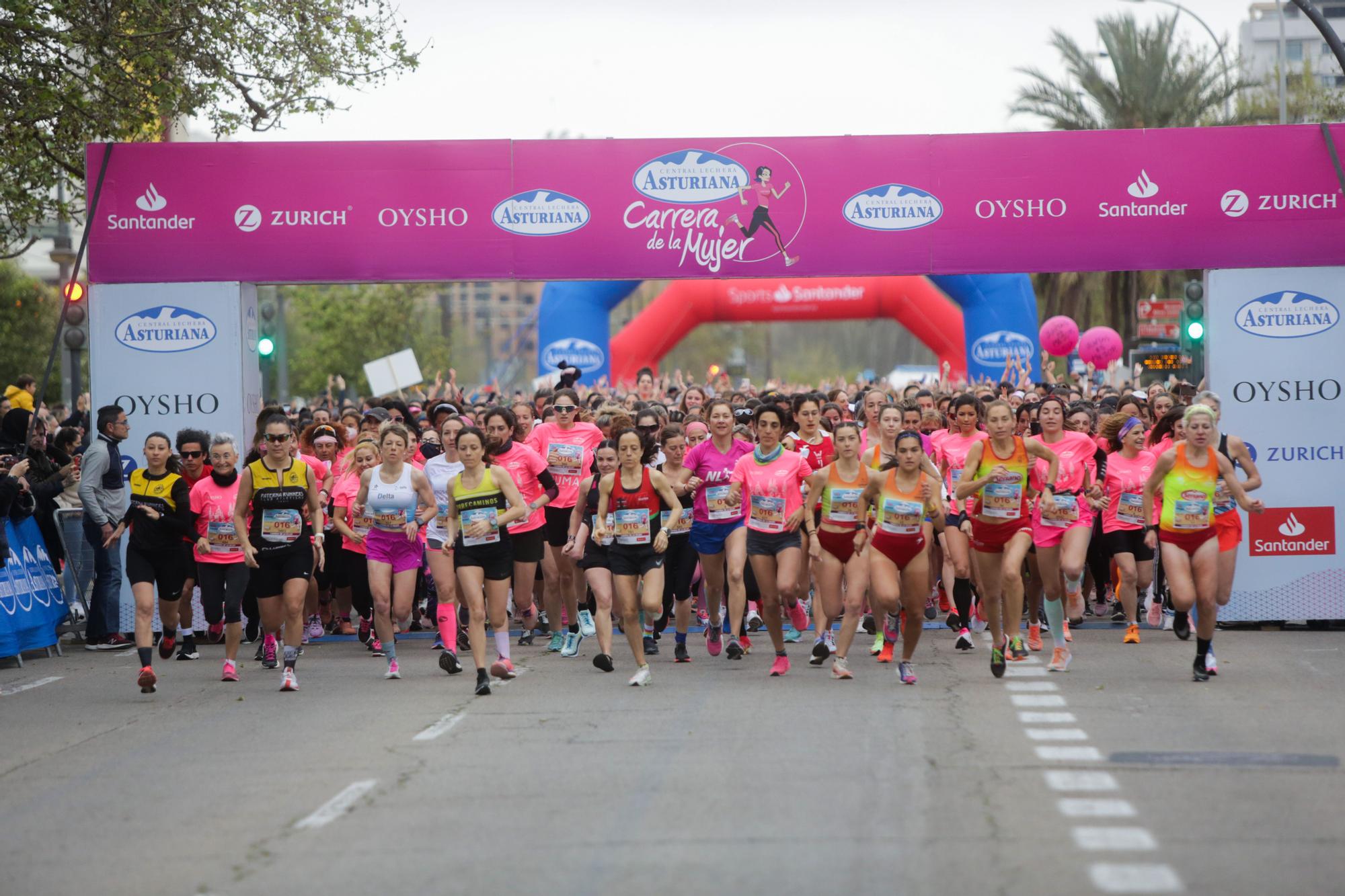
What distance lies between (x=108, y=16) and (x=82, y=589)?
18.5 feet

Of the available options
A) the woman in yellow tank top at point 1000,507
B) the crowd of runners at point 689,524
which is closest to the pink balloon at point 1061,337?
the crowd of runners at point 689,524

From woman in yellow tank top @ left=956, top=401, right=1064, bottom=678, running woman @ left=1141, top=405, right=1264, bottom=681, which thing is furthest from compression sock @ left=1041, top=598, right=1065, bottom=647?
running woman @ left=1141, top=405, right=1264, bottom=681

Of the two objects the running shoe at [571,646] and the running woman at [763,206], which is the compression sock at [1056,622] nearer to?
the running shoe at [571,646]

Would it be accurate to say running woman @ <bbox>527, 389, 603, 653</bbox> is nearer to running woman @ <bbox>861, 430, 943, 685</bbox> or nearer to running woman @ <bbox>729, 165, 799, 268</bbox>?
running woman @ <bbox>729, 165, 799, 268</bbox>

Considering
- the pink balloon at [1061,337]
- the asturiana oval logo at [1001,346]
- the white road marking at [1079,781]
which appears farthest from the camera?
the pink balloon at [1061,337]

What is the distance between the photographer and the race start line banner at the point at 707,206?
1570 centimetres

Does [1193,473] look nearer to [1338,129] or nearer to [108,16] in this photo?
[1338,129]

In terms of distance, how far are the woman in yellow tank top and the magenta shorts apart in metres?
3.98

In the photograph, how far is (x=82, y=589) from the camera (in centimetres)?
1611

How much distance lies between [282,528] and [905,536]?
4.40m

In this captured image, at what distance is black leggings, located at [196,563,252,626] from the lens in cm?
1267

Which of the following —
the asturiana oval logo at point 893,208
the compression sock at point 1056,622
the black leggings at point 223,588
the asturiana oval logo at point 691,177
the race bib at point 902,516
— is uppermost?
the asturiana oval logo at point 691,177

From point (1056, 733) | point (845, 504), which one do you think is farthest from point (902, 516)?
point (1056, 733)

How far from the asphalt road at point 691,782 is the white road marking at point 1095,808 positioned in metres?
0.02
